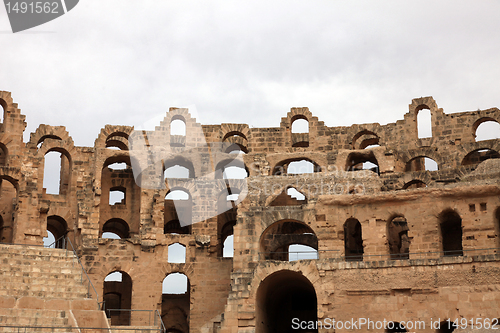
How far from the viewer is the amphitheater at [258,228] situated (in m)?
29.1

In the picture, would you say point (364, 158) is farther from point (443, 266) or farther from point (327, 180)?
point (443, 266)

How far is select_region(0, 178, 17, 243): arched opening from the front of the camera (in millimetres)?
39406

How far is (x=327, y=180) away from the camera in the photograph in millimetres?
35344

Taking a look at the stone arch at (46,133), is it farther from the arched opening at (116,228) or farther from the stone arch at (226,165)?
the stone arch at (226,165)

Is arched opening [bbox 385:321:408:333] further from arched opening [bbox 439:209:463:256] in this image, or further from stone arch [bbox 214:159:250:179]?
stone arch [bbox 214:159:250:179]

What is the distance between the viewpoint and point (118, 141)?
141 ft

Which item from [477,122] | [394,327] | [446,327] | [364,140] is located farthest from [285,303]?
[477,122]

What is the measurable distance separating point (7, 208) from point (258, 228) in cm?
1561

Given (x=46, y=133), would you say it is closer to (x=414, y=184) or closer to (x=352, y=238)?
(x=352, y=238)

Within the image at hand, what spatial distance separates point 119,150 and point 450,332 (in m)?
20.8

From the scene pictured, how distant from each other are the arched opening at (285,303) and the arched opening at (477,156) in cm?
1230

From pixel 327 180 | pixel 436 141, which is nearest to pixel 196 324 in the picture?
pixel 327 180

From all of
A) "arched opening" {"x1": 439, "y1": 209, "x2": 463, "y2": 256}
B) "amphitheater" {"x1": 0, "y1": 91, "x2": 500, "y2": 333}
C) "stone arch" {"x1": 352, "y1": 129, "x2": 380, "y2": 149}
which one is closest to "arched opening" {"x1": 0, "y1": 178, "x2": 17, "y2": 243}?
"amphitheater" {"x1": 0, "y1": 91, "x2": 500, "y2": 333}

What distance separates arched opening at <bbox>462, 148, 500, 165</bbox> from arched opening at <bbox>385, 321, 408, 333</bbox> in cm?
1436
